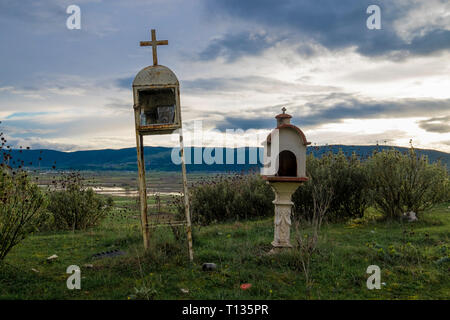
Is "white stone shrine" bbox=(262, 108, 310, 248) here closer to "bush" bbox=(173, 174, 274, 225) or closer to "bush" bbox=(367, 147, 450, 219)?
"bush" bbox=(367, 147, 450, 219)

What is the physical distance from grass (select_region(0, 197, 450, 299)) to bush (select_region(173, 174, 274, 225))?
4.61 meters

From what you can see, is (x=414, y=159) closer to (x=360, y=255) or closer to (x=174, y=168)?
(x=360, y=255)

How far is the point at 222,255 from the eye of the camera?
7270mm

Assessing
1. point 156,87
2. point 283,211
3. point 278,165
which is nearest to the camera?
point 156,87

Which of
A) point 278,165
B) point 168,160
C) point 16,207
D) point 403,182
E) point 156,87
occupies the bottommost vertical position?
point 168,160

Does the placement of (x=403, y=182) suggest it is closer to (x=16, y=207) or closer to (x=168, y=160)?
(x=16, y=207)

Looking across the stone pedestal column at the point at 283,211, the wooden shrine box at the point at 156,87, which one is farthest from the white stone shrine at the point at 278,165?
the wooden shrine box at the point at 156,87

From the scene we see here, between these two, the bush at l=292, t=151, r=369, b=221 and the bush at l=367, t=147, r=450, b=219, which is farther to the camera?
the bush at l=292, t=151, r=369, b=221

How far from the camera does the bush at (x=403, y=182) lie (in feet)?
38.3

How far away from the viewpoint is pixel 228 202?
13.9 m

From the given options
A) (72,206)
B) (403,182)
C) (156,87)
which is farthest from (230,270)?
(72,206)

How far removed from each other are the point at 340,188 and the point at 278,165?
5.37 metres

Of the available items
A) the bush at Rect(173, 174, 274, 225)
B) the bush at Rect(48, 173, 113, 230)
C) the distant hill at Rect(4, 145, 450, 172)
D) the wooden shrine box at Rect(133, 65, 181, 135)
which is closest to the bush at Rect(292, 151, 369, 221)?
the distant hill at Rect(4, 145, 450, 172)

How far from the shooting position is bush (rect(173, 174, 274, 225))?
1390cm
